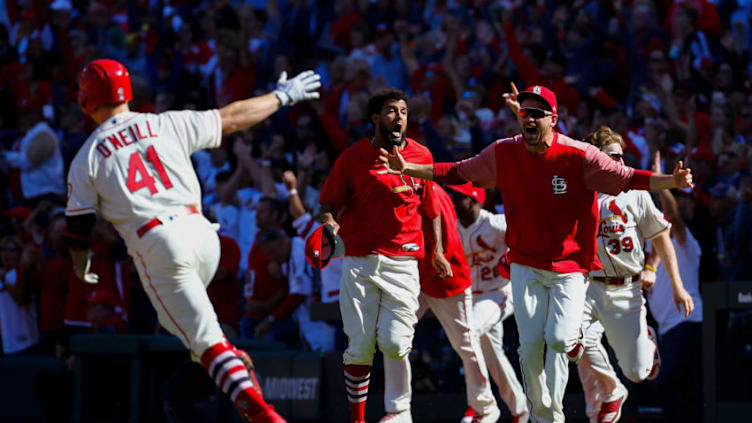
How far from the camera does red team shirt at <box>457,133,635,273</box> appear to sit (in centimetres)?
777

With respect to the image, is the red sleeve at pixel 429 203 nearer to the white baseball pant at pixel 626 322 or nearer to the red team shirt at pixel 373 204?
the red team shirt at pixel 373 204

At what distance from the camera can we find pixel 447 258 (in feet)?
31.1

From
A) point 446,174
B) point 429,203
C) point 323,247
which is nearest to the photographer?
point 446,174

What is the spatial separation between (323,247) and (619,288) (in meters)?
2.44

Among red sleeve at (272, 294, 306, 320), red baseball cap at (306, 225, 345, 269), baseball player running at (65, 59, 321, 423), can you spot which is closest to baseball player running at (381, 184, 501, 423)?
red baseball cap at (306, 225, 345, 269)

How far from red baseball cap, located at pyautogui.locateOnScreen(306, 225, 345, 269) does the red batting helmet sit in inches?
76.8

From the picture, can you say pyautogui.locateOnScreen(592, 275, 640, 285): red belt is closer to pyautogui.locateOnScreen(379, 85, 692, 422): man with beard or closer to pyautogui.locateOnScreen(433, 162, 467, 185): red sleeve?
pyautogui.locateOnScreen(379, 85, 692, 422): man with beard

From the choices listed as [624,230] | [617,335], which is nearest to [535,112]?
[624,230]

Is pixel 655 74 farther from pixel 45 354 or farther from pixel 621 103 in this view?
pixel 45 354

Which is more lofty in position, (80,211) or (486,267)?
(80,211)

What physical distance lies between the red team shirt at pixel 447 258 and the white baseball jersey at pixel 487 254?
39 centimetres

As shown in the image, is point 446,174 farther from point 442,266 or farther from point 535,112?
point 442,266

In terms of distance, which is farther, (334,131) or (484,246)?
(334,131)

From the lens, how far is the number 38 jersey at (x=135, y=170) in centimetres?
672
